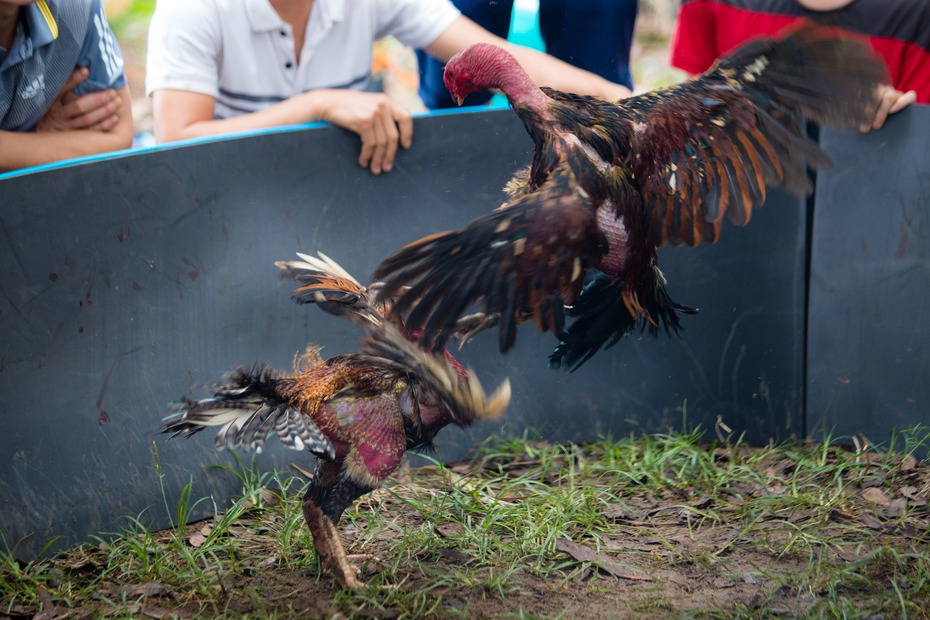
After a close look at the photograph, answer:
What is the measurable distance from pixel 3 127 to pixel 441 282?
182 cm

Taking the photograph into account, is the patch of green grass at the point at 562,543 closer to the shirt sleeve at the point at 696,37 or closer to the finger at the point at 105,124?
the finger at the point at 105,124

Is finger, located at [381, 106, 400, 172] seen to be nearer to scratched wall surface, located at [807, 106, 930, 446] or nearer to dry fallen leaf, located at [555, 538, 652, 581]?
dry fallen leaf, located at [555, 538, 652, 581]

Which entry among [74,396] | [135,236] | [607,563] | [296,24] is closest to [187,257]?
[135,236]

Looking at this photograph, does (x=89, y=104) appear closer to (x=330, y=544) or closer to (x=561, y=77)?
(x=561, y=77)

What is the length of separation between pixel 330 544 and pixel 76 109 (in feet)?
5.87

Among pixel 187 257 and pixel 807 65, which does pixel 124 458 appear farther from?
pixel 807 65

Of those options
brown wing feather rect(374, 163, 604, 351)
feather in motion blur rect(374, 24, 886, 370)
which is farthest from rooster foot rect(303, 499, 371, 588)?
brown wing feather rect(374, 163, 604, 351)

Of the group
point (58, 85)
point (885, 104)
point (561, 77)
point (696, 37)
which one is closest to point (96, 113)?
point (58, 85)

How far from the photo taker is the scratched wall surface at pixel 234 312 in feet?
9.53

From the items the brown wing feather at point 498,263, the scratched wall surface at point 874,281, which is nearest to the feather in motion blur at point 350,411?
the brown wing feather at point 498,263

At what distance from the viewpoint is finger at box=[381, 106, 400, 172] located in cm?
328

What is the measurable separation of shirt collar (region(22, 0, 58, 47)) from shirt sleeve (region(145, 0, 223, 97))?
15.7 inches

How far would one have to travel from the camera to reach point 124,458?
3.10 meters

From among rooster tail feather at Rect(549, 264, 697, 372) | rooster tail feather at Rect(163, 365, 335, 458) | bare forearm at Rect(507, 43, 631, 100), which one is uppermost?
bare forearm at Rect(507, 43, 631, 100)
